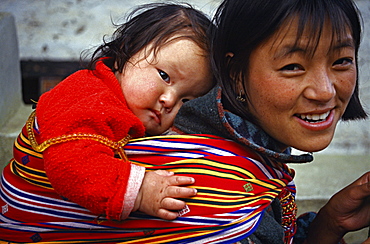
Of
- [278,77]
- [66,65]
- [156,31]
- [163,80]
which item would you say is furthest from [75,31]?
[278,77]

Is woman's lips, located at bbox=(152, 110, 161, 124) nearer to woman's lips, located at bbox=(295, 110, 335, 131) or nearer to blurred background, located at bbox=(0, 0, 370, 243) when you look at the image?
woman's lips, located at bbox=(295, 110, 335, 131)

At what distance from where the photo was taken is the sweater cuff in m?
1.49

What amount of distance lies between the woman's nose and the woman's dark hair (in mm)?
128

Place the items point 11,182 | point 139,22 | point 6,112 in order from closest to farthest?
point 11,182, point 139,22, point 6,112

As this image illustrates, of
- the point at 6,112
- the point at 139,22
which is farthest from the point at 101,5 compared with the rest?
the point at 139,22

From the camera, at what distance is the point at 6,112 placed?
10.3 ft

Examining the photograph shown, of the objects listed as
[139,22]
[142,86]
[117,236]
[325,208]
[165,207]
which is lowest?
[325,208]

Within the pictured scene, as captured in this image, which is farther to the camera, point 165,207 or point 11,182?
point 11,182

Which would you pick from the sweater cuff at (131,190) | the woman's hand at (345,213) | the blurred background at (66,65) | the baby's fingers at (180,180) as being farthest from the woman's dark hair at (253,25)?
the blurred background at (66,65)

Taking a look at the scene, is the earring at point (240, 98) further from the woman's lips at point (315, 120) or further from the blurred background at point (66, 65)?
the blurred background at point (66, 65)

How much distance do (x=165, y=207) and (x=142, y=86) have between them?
566 mm

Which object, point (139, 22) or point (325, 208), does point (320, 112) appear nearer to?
point (325, 208)

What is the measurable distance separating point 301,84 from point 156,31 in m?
0.72

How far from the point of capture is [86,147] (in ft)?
4.98
